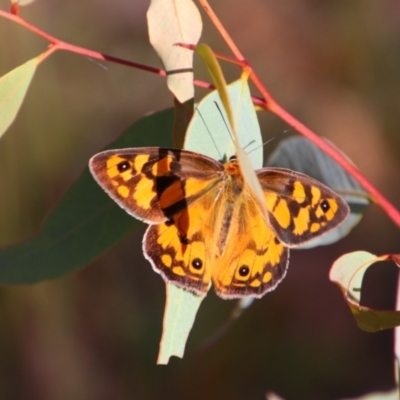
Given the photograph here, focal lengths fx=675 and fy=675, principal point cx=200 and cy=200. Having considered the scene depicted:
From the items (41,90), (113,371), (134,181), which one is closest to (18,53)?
(41,90)

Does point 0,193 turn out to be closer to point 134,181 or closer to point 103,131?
point 103,131

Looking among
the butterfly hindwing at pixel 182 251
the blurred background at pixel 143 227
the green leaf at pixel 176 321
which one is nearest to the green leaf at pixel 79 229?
the butterfly hindwing at pixel 182 251

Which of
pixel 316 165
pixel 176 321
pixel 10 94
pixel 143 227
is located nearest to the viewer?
pixel 176 321

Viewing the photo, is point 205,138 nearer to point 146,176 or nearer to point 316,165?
point 146,176

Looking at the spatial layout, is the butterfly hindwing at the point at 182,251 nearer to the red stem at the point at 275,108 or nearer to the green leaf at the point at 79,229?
the green leaf at the point at 79,229

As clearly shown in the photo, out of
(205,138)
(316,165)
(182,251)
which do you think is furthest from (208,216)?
(316,165)
